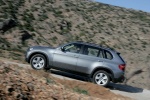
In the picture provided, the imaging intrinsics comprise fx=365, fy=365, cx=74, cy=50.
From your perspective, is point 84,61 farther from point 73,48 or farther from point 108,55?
point 108,55

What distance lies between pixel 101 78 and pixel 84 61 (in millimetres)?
1052

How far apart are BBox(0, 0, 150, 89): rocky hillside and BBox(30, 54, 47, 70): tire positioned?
763cm

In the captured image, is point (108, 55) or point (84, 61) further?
point (108, 55)

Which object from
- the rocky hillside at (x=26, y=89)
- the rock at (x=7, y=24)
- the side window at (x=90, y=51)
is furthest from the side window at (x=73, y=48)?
the rock at (x=7, y=24)

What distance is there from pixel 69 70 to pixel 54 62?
0.77 m

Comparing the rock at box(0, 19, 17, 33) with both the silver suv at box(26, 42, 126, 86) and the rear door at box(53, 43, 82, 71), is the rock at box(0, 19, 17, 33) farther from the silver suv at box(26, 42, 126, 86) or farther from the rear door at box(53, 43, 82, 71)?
the rear door at box(53, 43, 82, 71)

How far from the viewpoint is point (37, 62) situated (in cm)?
1650

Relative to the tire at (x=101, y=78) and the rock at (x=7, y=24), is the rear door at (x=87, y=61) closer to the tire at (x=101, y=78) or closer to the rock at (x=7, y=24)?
the tire at (x=101, y=78)

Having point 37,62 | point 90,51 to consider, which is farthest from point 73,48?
point 37,62

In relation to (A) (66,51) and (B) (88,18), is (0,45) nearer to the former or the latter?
(A) (66,51)

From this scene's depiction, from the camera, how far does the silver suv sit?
1584 centimetres

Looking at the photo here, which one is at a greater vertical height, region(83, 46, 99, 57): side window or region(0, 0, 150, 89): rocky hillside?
region(0, 0, 150, 89): rocky hillside

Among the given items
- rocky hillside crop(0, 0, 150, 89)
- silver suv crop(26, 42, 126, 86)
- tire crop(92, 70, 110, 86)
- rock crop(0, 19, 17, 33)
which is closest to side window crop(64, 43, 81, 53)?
silver suv crop(26, 42, 126, 86)

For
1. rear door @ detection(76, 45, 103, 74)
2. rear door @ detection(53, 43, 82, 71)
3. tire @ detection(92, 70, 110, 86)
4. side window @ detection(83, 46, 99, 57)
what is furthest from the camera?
side window @ detection(83, 46, 99, 57)
